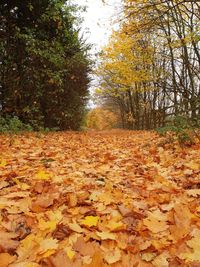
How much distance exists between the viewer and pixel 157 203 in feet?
9.82

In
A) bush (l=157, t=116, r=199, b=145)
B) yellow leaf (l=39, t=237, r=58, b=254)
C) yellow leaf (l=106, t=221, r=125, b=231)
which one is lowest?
yellow leaf (l=39, t=237, r=58, b=254)

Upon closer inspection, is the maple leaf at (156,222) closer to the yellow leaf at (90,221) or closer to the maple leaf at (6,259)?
the yellow leaf at (90,221)

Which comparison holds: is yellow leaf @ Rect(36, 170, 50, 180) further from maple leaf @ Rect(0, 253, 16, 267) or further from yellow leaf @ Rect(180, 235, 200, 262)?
yellow leaf @ Rect(180, 235, 200, 262)

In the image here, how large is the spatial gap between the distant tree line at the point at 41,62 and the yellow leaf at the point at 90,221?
10664mm

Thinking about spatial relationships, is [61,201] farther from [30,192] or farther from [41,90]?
[41,90]

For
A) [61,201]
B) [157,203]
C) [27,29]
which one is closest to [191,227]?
[157,203]

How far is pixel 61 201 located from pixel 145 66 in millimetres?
21072

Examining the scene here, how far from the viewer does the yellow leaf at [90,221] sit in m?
2.44

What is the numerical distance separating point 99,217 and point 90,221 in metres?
0.14

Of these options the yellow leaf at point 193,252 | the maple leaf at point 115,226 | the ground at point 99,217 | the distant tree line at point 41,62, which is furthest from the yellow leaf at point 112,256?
the distant tree line at point 41,62

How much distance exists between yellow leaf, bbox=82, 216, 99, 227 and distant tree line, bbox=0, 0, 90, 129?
1066cm

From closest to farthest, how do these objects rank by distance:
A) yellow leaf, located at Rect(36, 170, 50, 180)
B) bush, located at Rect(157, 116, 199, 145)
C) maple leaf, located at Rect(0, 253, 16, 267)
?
maple leaf, located at Rect(0, 253, 16, 267) < yellow leaf, located at Rect(36, 170, 50, 180) < bush, located at Rect(157, 116, 199, 145)

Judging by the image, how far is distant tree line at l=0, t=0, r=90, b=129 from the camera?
42.3 ft

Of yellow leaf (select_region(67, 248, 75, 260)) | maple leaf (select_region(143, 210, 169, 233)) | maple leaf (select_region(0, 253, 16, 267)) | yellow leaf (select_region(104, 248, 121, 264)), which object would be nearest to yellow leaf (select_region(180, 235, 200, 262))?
maple leaf (select_region(143, 210, 169, 233))
